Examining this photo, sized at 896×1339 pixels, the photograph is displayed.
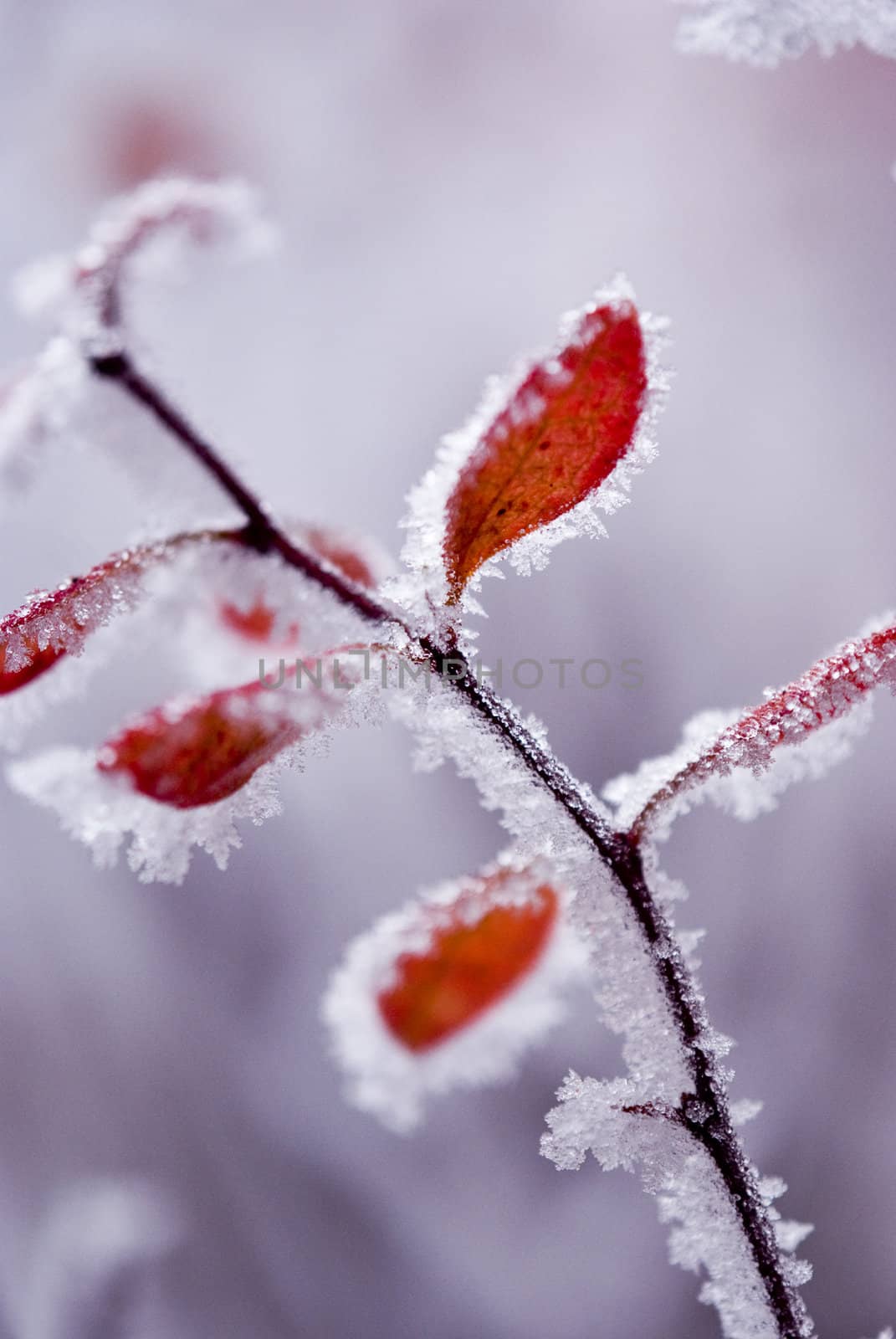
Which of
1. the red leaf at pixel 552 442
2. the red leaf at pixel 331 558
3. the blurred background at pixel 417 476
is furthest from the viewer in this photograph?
the blurred background at pixel 417 476

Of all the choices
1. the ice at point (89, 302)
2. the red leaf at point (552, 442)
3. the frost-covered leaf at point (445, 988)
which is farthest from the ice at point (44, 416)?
the frost-covered leaf at point (445, 988)

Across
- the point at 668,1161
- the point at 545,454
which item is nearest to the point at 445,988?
the point at 668,1161

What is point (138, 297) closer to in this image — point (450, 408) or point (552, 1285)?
point (450, 408)

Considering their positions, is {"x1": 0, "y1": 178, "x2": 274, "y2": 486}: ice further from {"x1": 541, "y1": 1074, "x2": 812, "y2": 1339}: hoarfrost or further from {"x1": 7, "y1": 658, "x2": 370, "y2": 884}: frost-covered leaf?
{"x1": 541, "y1": 1074, "x2": 812, "y2": 1339}: hoarfrost

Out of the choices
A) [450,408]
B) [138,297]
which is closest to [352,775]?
[450,408]

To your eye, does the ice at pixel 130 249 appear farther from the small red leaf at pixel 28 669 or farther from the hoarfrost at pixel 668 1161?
the hoarfrost at pixel 668 1161

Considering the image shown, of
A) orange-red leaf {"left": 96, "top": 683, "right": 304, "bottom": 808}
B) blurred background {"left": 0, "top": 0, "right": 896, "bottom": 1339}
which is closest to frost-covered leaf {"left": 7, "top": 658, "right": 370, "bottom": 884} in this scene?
orange-red leaf {"left": 96, "top": 683, "right": 304, "bottom": 808}
